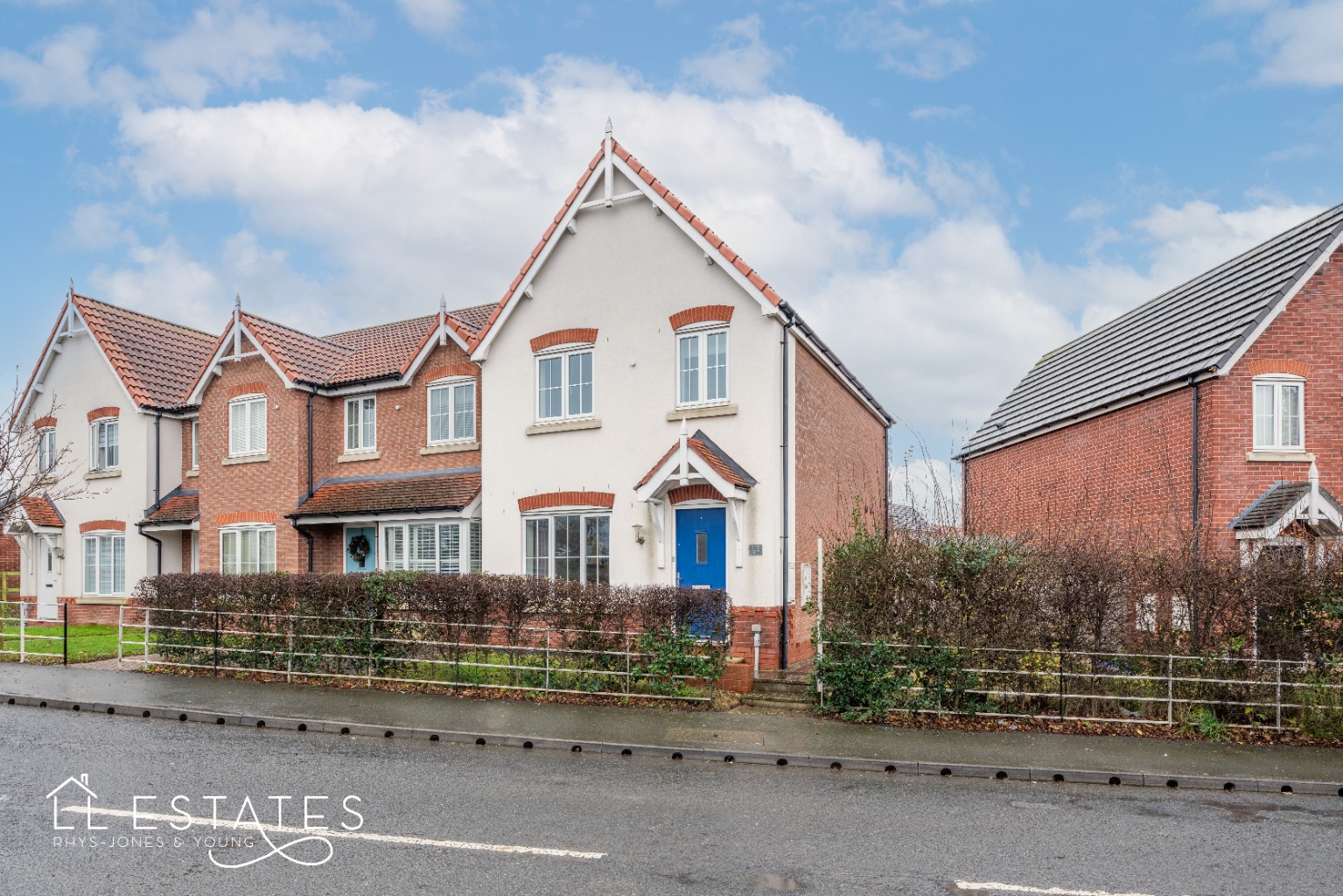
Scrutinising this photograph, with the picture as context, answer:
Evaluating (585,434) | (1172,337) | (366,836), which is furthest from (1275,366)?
(366,836)

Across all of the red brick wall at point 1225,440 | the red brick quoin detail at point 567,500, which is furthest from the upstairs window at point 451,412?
the red brick wall at point 1225,440

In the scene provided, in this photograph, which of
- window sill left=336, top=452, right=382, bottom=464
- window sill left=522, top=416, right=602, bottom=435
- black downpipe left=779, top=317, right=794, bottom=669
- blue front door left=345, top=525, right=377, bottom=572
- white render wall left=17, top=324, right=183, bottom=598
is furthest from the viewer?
white render wall left=17, top=324, right=183, bottom=598

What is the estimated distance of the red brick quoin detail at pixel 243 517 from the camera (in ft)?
72.8

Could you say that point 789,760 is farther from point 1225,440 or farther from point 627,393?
point 1225,440

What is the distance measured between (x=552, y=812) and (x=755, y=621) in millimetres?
7411

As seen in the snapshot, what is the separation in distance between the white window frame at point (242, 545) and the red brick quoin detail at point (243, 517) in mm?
119

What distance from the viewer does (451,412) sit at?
812 inches

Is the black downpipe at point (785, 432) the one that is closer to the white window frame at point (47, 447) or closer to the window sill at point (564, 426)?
the window sill at point (564, 426)

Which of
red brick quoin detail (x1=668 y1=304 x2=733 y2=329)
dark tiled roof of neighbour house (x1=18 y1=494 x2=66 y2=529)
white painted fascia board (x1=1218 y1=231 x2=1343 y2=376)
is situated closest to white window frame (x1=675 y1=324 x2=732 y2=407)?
Answer: red brick quoin detail (x1=668 y1=304 x2=733 y2=329)

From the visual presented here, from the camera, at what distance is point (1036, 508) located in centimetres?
2336

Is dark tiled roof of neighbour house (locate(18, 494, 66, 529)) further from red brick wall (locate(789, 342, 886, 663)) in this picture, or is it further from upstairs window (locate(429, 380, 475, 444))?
red brick wall (locate(789, 342, 886, 663))

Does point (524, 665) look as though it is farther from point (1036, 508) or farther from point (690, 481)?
point (1036, 508)

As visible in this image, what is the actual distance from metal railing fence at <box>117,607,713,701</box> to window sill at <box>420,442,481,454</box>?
565cm

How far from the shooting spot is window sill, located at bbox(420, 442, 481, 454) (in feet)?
66.5
